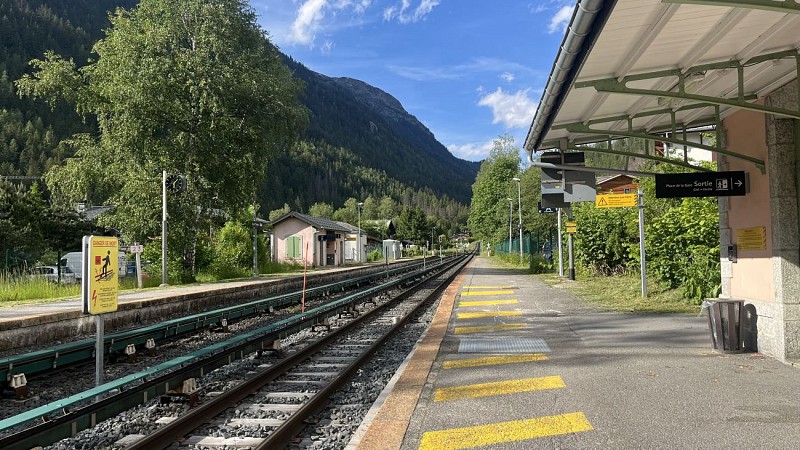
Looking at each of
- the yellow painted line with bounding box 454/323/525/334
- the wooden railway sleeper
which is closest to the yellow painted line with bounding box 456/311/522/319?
the yellow painted line with bounding box 454/323/525/334

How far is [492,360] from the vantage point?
8.03m

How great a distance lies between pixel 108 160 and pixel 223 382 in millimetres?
22935

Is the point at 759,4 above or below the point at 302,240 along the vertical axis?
above

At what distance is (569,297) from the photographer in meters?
17.2

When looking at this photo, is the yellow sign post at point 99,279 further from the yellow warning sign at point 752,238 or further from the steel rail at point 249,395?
the yellow warning sign at point 752,238

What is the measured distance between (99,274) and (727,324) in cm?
792

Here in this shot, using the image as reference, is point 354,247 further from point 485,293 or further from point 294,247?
point 485,293

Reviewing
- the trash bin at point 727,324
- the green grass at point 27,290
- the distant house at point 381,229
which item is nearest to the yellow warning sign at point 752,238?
the trash bin at point 727,324

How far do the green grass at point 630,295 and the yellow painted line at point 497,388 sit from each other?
7.15 m

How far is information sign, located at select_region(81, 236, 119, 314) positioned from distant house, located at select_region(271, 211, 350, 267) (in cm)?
3955

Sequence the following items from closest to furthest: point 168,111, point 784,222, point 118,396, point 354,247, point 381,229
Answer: point 118,396, point 784,222, point 168,111, point 354,247, point 381,229

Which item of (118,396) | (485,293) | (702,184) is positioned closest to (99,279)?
(118,396)

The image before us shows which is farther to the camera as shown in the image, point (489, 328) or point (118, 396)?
point (489, 328)

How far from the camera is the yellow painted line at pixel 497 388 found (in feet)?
20.2
